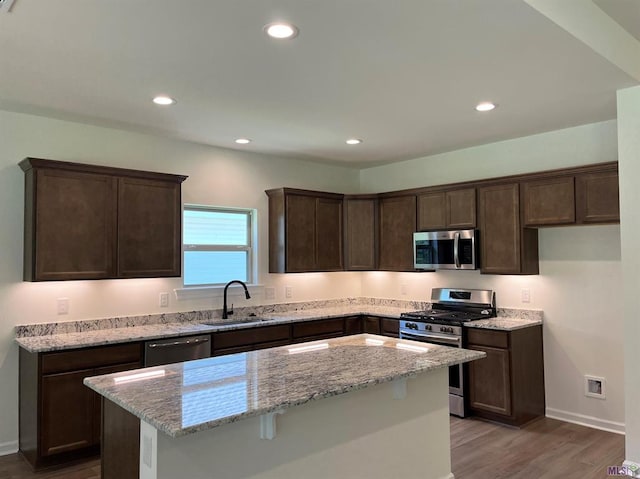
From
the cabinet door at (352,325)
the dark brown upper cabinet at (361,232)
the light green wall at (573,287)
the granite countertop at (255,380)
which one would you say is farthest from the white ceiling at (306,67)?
the cabinet door at (352,325)

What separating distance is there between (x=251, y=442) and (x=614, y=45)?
9.51 feet

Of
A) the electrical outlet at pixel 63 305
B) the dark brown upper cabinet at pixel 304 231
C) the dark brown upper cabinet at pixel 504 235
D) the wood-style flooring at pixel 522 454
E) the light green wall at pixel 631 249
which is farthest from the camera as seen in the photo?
the dark brown upper cabinet at pixel 304 231

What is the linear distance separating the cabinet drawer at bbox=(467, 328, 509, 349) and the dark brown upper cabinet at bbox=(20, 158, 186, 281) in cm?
267

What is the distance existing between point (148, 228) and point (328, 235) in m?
2.07

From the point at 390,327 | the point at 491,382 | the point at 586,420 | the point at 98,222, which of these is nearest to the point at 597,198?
the point at 491,382

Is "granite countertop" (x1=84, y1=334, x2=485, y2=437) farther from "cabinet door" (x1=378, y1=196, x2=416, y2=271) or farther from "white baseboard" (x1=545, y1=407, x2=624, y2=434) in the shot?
"cabinet door" (x1=378, y1=196, x2=416, y2=271)

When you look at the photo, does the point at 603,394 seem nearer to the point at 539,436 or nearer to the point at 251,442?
the point at 539,436

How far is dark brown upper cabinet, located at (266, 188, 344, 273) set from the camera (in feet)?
16.9

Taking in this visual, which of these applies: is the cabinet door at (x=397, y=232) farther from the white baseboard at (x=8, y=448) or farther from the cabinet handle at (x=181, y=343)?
the white baseboard at (x=8, y=448)

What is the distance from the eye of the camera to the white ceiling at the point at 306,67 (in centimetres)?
227

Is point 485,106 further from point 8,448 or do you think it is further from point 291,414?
point 8,448

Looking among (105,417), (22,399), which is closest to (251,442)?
(105,417)

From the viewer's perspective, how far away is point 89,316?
4.07 meters

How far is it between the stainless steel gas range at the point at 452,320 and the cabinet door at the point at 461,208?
71cm
